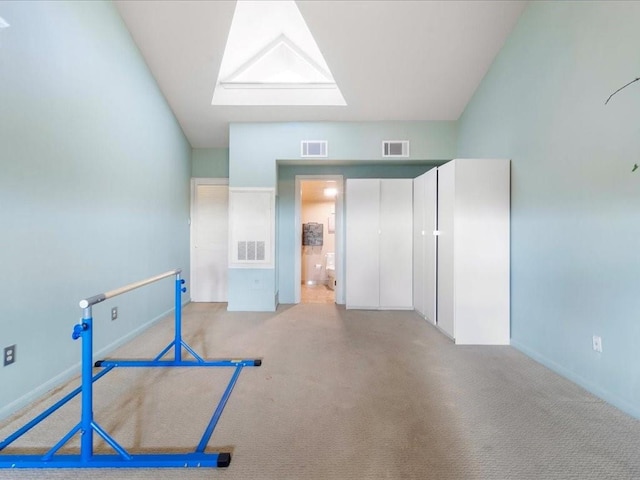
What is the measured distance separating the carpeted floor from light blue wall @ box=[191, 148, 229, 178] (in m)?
3.02

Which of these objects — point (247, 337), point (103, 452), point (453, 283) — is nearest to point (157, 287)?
point (247, 337)

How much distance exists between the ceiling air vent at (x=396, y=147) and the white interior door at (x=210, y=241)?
2786 mm

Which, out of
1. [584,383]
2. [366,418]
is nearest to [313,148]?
[366,418]

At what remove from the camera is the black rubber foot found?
4.65ft

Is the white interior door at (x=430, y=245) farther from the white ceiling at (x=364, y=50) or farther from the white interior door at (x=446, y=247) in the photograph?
the white ceiling at (x=364, y=50)

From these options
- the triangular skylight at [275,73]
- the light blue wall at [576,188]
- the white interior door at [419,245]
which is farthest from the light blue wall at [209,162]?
the light blue wall at [576,188]

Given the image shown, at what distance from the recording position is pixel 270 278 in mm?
4219

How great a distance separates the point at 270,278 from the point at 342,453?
290cm

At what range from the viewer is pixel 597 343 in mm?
2064

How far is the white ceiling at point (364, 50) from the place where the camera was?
110 inches

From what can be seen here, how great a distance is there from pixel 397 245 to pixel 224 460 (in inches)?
136

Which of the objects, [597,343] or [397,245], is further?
[397,245]

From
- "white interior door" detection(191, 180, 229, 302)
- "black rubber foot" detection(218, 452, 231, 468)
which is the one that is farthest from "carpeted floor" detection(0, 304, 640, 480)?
"white interior door" detection(191, 180, 229, 302)

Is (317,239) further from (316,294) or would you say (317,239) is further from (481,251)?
(481,251)
